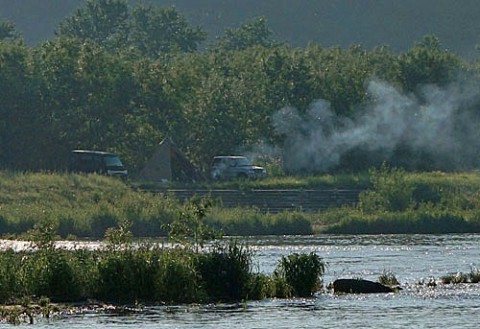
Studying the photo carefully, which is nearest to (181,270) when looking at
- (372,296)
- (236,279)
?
(236,279)

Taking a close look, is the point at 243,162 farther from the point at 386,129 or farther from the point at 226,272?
the point at 226,272

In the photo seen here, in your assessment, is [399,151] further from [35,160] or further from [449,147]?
[35,160]

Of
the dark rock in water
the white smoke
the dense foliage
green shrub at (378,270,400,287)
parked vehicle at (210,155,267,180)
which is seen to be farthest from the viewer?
the white smoke

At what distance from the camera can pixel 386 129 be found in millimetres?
111875

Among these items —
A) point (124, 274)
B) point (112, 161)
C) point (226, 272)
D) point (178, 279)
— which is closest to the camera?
point (124, 274)

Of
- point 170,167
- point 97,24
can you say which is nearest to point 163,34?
point 97,24

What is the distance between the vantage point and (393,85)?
114312 mm

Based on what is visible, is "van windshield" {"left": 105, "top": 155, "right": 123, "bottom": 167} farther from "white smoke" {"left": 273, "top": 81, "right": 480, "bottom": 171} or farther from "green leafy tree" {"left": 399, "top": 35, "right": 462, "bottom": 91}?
"green leafy tree" {"left": 399, "top": 35, "right": 462, "bottom": 91}

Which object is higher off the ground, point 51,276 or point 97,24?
point 97,24

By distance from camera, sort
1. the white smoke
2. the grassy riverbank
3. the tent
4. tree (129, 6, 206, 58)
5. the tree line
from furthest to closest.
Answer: tree (129, 6, 206, 58), the white smoke, the tree line, the tent, the grassy riverbank

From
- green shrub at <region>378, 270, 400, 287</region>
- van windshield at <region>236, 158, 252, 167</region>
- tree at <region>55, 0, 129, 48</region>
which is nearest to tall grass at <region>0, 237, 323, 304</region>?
green shrub at <region>378, 270, 400, 287</region>

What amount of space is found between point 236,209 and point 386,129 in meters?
27.8

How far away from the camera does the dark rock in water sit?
48.8 m

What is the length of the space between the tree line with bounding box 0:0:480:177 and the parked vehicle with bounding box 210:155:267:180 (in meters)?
5.56
